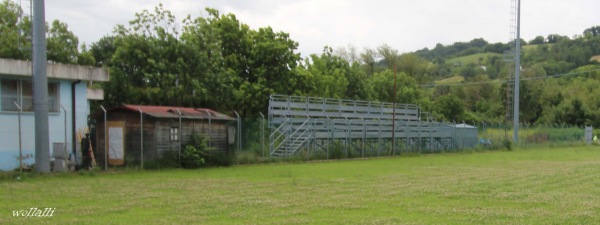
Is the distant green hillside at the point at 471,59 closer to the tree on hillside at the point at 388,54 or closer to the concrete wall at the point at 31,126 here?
the tree on hillside at the point at 388,54

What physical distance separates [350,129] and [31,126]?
58.1 feet

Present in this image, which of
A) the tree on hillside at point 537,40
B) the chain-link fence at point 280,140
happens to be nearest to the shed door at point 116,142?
the chain-link fence at point 280,140

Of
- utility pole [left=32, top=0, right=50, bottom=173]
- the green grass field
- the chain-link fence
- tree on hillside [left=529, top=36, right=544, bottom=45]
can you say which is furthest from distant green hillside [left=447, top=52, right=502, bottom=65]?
utility pole [left=32, top=0, right=50, bottom=173]

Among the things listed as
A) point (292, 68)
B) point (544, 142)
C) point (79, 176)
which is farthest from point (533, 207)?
point (544, 142)

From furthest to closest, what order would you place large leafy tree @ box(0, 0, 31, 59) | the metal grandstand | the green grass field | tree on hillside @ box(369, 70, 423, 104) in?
tree on hillside @ box(369, 70, 423, 104) → large leafy tree @ box(0, 0, 31, 59) → the metal grandstand → the green grass field

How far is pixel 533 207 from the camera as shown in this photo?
1270 cm

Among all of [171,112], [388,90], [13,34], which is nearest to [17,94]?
[171,112]

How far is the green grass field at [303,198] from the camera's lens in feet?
36.3

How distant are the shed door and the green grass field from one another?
4.78ft

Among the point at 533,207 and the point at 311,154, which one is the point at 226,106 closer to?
the point at 311,154

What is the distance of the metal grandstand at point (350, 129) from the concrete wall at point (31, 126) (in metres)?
9.57

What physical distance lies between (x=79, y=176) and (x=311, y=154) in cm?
1330

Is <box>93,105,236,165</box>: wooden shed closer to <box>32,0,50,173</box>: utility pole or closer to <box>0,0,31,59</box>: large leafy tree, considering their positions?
Answer: <box>32,0,50,173</box>: utility pole

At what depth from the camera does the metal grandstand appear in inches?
1257
